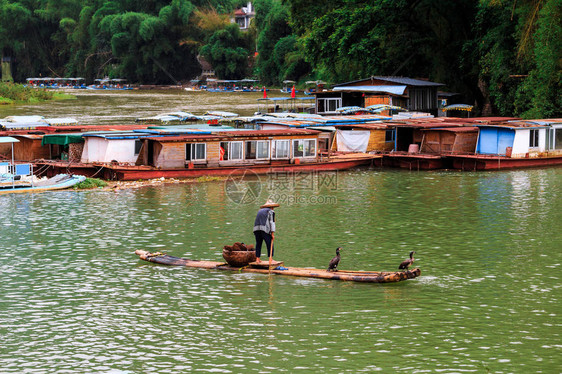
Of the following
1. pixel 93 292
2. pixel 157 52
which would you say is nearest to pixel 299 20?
pixel 93 292

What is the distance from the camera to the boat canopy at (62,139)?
37.8 m

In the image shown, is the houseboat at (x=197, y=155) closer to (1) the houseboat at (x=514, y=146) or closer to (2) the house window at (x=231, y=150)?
(2) the house window at (x=231, y=150)

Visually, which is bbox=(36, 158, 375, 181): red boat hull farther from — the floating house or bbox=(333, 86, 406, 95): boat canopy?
the floating house

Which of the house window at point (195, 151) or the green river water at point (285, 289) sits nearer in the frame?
the green river water at point (285, 289)

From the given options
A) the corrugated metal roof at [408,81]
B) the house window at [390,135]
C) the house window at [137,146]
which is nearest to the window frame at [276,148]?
the house window at [137,146]

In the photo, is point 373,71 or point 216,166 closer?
point 216,166

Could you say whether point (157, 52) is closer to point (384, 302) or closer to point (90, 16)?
point (90, 16)

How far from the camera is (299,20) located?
6303cm

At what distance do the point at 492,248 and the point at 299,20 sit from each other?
141 ft

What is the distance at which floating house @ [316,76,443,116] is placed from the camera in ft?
176

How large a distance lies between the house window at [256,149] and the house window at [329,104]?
59.2 ft

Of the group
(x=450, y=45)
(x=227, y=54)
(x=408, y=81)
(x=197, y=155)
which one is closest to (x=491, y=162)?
(x=197, y=155)

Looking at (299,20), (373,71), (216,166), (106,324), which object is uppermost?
(299,20)

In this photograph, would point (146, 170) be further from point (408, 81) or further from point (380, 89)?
point (408, 81)
